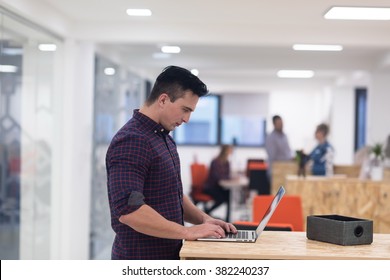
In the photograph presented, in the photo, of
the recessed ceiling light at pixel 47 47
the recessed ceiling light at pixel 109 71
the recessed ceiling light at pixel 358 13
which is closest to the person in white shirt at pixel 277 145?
the recessed ceiling light at pixel 109 71

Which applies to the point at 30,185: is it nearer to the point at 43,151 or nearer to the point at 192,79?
→ the point at 43,151

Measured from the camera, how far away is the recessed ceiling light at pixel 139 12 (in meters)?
6.36

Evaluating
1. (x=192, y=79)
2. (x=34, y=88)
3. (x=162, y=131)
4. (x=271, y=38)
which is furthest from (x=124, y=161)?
(x=271, y=38)

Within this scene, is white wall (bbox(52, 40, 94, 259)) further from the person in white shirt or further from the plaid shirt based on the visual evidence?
the person in white shirt

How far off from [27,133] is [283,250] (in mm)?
3548

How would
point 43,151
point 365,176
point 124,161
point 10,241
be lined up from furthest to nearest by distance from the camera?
point 365,176, point 43,151, point 10,241, point 124,161

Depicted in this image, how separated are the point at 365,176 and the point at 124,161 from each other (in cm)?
585

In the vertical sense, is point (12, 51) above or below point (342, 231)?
above

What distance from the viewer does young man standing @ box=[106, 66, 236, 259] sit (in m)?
2.87

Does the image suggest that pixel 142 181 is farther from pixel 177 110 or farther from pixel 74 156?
pixel 74 156

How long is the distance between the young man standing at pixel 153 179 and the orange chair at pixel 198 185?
7.73 m

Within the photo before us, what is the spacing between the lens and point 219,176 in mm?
10664

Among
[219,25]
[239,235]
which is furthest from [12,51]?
[239,235]

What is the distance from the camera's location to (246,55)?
1019 centimetres
